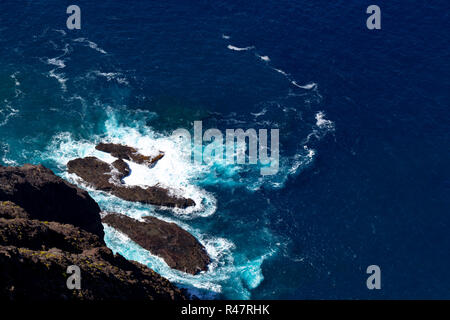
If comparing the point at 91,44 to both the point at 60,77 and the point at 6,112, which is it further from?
the point at 6,112

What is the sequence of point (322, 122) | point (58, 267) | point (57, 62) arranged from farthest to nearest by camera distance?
point (57, 62) → point (322, 122) → point (58, 267)

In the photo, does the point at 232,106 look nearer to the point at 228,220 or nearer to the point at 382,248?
the point at 228,220

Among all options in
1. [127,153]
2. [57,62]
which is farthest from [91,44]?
[127,153]

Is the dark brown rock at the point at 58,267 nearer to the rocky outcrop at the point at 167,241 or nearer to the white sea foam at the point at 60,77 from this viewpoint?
the rocky outcrop at the point at 167,241

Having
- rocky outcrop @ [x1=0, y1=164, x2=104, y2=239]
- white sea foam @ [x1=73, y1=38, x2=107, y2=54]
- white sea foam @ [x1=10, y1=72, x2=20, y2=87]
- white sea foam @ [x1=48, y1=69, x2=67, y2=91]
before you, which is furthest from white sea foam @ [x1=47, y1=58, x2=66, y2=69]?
rocky outcrop @ [x1=0, y1=164, x2=104, y2=239]

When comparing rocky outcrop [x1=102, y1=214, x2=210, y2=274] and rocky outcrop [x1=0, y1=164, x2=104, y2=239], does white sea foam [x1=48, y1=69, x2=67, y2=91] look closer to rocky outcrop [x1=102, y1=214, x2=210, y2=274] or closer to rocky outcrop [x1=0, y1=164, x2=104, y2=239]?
rocky outcrop [x1=102, y1=214, x2=210, y2=274]

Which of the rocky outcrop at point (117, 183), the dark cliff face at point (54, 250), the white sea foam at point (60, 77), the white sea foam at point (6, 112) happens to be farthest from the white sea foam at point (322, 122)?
the white sea foam at point (6, 112)
